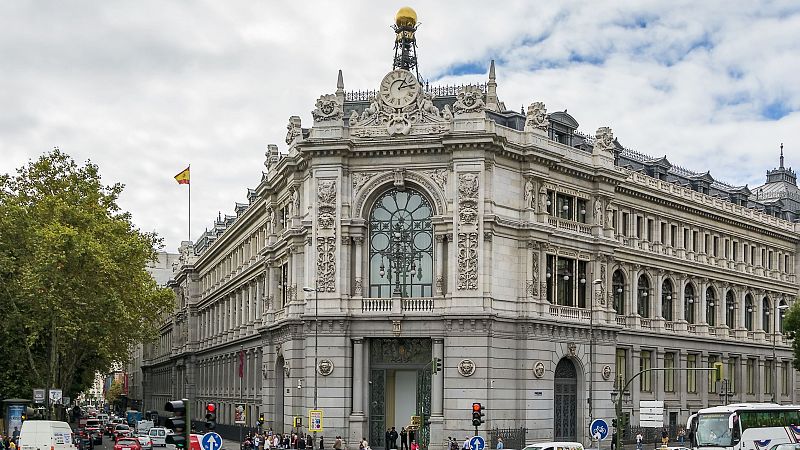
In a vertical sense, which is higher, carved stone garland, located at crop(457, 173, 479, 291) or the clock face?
the clock face

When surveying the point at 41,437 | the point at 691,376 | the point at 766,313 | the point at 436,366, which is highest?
the point at 766,313

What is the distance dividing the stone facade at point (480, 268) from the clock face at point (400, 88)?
49 cm

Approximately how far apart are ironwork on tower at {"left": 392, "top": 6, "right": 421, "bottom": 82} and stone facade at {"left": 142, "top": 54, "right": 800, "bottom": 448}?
502cm

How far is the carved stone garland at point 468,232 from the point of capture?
216ft

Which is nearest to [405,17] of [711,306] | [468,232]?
[468,232]

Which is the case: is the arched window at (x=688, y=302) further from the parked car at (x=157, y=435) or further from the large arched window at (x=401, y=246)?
the parked car at (x=157, y=435)

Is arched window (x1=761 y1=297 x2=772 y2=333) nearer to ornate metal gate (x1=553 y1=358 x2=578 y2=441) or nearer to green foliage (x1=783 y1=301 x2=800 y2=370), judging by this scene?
green foliage (x1=783 y1=301 x2=800 y2=370)

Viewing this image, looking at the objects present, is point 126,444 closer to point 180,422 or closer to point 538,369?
point 538,369

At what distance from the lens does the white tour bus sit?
5150 centimetres

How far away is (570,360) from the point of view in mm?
73000

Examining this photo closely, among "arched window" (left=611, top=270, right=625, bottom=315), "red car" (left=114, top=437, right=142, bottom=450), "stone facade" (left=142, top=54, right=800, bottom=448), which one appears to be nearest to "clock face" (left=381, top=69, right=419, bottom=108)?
"stone facade" (left=142, top=54, right=800, bottom=448)

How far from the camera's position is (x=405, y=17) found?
7638cm

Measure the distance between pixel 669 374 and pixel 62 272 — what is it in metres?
43.7

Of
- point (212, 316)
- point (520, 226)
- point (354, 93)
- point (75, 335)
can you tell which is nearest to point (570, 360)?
point (520, 226)
